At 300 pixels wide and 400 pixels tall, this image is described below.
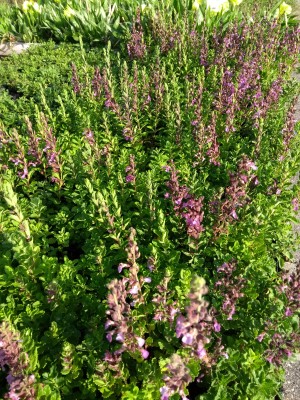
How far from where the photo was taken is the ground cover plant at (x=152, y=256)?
2.12 meters

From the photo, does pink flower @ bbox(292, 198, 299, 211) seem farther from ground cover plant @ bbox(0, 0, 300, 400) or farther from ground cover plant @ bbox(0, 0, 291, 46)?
ground cover plant @ bbox(0, 0, 291, 46)

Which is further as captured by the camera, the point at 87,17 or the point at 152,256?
the point at 87,17

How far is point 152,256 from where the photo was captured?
8.16ft

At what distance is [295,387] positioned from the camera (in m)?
2.61

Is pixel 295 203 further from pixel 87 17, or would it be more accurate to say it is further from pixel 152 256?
pixel 87 17

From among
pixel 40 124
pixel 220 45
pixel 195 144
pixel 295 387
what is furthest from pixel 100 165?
pixel 220 45

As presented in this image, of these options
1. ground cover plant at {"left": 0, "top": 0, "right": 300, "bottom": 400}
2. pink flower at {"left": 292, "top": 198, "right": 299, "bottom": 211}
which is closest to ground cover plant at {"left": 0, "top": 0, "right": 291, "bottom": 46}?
ground cover plant at {"left": 0, "top": 0, "right": 300, "bottom": 400}

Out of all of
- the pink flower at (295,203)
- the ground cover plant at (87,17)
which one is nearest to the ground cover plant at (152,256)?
the pink flower at (295,203)

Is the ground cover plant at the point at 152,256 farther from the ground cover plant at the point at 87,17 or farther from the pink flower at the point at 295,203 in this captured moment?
the ground cover plant at the point at 87,17

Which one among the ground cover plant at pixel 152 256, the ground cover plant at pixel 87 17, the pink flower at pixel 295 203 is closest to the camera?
the ground cover plant at pixel 152 256

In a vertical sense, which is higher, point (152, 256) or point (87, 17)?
point (87, 17)

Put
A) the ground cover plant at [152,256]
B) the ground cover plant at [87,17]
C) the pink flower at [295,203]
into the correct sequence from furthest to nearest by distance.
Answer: the ground cover plant at [87,17]
the pink flower at [295,203]
the ground cover plant at [152,256]

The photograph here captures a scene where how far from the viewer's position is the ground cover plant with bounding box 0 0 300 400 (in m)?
2.12

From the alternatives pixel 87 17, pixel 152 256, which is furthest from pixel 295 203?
pixel 87 17
